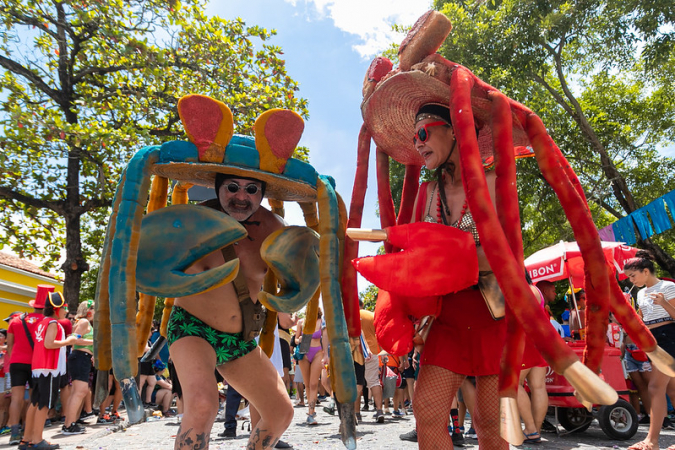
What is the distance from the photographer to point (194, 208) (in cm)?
214

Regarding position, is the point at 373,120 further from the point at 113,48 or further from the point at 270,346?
the point at 113,48

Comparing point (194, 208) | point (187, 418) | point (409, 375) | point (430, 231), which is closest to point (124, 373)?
point (187, 418)

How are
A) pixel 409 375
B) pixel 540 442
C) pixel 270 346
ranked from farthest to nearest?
pixel 409 375 → pixel 540 442 → pixel 270 346

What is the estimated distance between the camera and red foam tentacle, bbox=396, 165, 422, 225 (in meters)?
2.50

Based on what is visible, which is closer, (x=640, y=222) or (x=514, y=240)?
(x=514, y=240)

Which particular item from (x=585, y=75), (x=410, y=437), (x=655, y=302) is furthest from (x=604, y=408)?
(x=585, y=75)

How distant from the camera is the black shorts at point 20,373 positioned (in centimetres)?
554

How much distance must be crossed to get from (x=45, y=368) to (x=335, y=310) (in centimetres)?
488

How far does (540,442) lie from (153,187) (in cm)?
448

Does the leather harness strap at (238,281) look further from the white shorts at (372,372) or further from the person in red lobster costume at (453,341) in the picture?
the white shorts at (372,372)

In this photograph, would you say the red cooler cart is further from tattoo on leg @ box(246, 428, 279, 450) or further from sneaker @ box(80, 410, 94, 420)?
sneaker @ box(80, 410, 94, 420)

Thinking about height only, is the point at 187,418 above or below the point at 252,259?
below

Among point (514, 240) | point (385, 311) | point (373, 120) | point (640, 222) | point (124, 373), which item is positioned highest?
point (640, 222)

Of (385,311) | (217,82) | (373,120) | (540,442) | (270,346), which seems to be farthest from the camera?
(217,82)
